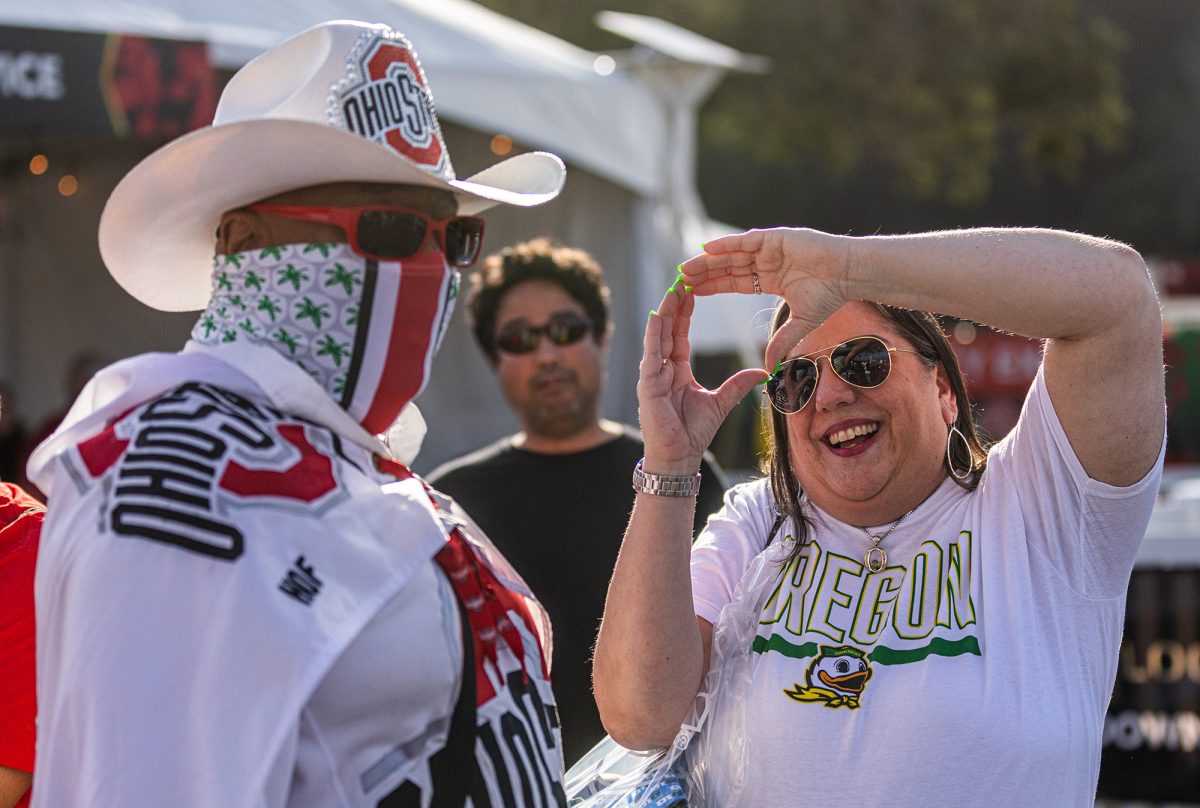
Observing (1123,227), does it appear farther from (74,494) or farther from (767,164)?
(74,494)

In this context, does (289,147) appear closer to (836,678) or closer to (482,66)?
(836,678)

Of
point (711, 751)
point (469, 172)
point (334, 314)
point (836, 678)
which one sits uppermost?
point (469, 172)

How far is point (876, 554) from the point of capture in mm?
2336

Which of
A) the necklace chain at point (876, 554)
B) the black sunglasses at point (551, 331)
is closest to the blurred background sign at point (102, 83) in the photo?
the black sunglasses at point (551, 331)

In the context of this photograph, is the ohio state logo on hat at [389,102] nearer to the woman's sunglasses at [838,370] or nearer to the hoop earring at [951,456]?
the woman's sunglasses at [838,370]

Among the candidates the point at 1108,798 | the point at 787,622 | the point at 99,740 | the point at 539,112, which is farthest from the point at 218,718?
the point at 539,112

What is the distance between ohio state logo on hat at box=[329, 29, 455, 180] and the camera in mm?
1765

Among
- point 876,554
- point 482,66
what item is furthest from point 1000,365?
point 876,554

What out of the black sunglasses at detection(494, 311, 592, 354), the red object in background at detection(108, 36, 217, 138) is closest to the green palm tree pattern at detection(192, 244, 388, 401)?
the black sunglasses at detection(494, 311, 592, 354)

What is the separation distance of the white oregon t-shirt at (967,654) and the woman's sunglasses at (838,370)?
285 mm

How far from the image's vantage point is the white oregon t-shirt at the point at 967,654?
2084mm

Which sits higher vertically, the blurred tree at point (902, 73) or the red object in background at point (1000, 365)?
the blurred tree at point (902, 73)

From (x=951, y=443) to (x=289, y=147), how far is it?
1.40 metres

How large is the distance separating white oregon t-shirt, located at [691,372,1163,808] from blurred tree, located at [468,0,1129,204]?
15633mm
